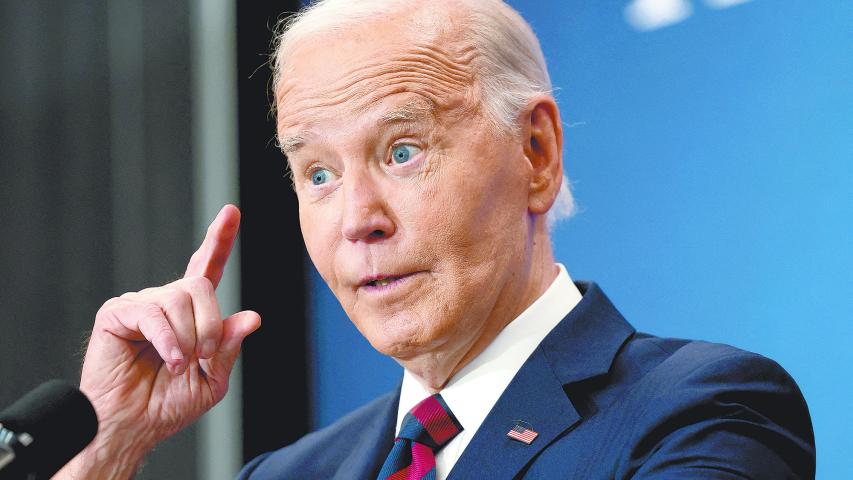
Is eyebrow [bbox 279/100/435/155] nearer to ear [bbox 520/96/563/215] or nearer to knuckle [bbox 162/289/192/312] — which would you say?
ear [bbox 520/96/563/215]

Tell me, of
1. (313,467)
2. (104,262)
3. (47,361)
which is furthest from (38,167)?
(313,467)

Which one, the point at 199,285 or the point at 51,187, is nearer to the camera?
the point at 199,285

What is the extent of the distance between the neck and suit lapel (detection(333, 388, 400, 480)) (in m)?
0.16

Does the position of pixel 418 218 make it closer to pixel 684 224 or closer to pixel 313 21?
pixel 313 21

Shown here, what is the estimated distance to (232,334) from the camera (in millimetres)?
1934

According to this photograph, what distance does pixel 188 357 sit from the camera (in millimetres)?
1840

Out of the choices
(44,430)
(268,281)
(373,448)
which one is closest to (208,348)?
(373,448)

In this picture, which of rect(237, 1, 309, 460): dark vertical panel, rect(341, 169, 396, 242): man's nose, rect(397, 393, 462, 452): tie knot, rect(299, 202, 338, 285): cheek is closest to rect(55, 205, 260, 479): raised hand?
rect(299, 202, 338, 285): cheek

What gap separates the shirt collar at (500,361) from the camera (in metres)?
1.95

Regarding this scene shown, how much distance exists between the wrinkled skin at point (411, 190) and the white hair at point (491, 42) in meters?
0.02

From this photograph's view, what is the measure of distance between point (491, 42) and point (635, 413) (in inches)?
28.2

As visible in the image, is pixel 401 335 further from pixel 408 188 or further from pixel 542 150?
pixel 542 150

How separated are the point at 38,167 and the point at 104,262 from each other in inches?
13.9

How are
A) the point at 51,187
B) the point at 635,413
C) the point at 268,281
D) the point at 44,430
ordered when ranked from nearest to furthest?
the point at 44,430 < the point at 635,413 < the point at 51,187 < the point at 268,281
